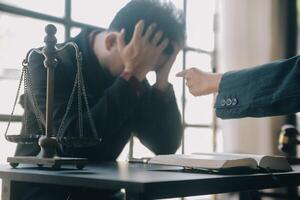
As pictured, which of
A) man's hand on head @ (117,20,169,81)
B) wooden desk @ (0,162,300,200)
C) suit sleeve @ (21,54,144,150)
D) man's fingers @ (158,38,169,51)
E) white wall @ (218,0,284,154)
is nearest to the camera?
wooden desk @ (0,162,300,200)

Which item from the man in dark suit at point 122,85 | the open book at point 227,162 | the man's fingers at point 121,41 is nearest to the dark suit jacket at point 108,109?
the man in dark suit at point 122,85

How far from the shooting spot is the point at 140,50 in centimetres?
198

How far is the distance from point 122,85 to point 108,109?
0.33 feet

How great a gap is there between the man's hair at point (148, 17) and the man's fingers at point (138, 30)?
0.6 inches

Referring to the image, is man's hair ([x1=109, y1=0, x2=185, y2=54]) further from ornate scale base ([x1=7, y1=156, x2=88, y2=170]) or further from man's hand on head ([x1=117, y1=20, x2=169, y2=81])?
ornate scale base ([x1=7, y1=156, x2=88, y2=170])

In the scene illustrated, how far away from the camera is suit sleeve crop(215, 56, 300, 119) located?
1243 millimetres

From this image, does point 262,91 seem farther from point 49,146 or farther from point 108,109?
point 108,109

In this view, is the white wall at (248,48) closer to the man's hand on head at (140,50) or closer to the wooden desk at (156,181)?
the man's hand on head at (140,50)

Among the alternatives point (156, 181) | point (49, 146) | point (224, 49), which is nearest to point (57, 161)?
point (49, 146)

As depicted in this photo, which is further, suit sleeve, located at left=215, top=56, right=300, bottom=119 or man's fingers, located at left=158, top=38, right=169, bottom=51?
man's fingers, located at left=158, top=38, right=169, bottom=51

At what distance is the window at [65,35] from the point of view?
70.0 inches

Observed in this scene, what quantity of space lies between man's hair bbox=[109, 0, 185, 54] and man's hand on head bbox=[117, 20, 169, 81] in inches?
0.8

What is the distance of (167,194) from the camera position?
0.95 metres

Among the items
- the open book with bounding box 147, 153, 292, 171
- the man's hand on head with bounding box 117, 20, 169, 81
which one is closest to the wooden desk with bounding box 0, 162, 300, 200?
the open book with bounding box 147, 153, 292, 171
